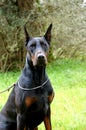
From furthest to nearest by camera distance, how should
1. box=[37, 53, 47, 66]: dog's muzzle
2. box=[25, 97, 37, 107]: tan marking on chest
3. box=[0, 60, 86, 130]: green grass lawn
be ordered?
1. box=[0, 60, 86, 130]: green grass lawn
2. box=[25, 97, 37, 107]: tan marking on chest
3. box=[37, 53, 47, 66]: dog's muzzle

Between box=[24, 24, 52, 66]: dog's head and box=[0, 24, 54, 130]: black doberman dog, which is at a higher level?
box=[24, 24, 52, 66]: dog's head

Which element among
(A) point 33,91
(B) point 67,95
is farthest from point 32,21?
(A) point 33,91

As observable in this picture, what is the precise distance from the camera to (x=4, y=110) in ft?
20.1

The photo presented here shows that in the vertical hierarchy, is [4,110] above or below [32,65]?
below

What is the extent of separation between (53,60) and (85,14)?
314 centimetres

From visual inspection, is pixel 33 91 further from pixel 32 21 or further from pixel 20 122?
pixel 32 21

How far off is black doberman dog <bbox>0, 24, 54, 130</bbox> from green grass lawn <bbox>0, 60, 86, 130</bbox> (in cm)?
127

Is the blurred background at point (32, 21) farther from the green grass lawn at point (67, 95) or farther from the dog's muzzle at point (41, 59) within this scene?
the dog's muzzle at point (41, 59)

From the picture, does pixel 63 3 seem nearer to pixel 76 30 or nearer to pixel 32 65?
pixel 76 30

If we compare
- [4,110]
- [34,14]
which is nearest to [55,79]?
[34,14]

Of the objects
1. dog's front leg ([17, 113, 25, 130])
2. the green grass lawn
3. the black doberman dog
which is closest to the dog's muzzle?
the black doberman dog

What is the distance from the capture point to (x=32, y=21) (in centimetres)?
1652

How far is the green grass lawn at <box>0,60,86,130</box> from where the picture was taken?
23.9 feet

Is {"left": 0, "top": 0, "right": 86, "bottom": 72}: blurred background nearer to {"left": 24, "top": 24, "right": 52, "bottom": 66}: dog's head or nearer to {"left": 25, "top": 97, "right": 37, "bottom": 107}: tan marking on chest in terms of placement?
{"left": 24, "top": 24, "right": 52, "bottom": 66}: dog's head
